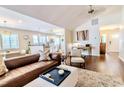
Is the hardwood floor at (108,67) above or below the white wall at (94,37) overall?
below

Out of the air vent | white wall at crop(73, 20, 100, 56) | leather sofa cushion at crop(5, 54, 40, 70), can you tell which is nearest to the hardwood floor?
leather sofa cushion at crop(5, 54, 40, 70)

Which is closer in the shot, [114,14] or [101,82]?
[101,82]

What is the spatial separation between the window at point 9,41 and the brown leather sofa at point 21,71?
4633 millimetres

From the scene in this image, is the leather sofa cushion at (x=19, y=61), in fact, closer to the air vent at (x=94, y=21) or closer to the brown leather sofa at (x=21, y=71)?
the brown leather sofa at (x=21, y=71)

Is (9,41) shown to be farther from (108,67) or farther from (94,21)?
(108,67)

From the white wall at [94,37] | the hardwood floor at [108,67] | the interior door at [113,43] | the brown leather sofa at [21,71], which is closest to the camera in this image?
the brown leather sofa at [21,71]

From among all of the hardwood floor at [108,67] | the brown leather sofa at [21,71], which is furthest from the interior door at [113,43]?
the brown leather sofa at [21,71]

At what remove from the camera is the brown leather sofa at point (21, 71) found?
2.00m

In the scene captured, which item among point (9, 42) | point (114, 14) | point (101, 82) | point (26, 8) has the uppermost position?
point (114, 14)

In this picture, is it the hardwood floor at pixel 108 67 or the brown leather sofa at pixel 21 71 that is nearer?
the brown leather sofa at pixel 21 71
